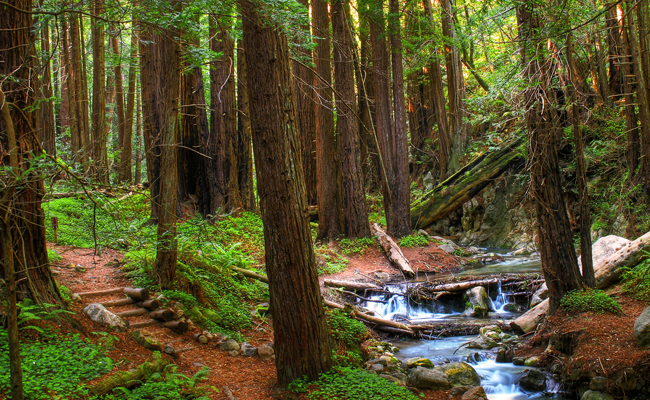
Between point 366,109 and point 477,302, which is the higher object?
point 366,109

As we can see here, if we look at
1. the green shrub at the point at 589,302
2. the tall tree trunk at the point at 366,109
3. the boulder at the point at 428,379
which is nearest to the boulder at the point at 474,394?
the boulder at the point at 428,379

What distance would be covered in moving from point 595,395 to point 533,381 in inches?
40.4

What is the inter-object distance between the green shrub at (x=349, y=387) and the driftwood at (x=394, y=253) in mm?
6814

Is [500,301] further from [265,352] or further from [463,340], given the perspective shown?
[265,352]

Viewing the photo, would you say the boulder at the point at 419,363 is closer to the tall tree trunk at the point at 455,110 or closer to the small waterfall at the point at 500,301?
the small waterfall at the point at 500,301

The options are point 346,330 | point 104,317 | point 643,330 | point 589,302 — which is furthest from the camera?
point 346,330

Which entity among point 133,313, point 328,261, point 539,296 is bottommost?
point 539,296

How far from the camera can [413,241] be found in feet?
46.6

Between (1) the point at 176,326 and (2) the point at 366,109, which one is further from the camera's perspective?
(2) the point at 366,109

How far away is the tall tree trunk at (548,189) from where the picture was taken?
676 cm

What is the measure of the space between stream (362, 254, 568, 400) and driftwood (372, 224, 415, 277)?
0.85 m

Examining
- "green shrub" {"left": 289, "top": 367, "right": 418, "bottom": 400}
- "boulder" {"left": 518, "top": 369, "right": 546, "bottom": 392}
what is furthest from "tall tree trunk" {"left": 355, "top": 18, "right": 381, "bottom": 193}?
"green shrub" {"left": 289, "top": 367, "right": 418, "bottom": 400}

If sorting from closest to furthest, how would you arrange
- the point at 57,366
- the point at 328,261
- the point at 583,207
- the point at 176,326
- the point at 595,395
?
the point at 57,366, the point at 595,395, the point at 176,326, the point at 583,207, the point at 328,261

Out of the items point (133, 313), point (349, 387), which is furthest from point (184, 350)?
point (349, 387)
